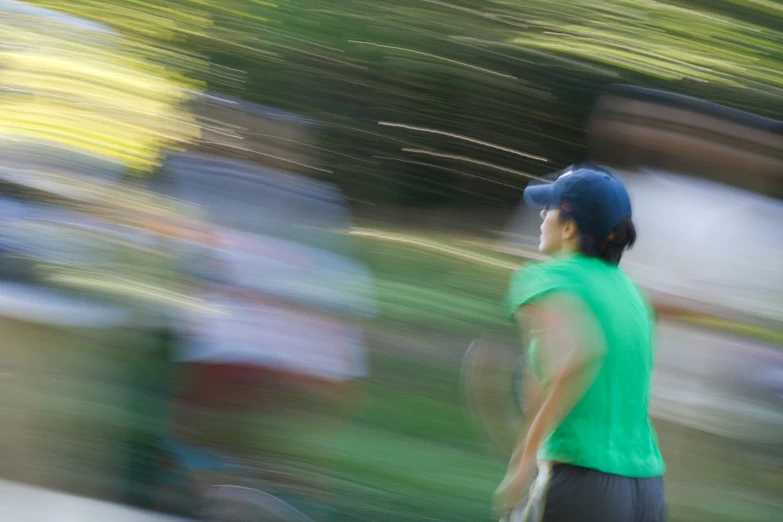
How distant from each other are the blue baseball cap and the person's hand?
1.71 feet

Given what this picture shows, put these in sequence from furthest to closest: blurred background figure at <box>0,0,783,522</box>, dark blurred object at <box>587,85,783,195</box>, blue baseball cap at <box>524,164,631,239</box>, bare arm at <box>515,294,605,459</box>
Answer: dark blurred object at <box>587,85,783,195</box>
blurred background figure at <box>0,0,783,522</box>
blue baseball cap at <box>524,164,631,239</box>
bare arm at <box>515,294,605,459</box>

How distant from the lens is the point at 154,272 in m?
3.90

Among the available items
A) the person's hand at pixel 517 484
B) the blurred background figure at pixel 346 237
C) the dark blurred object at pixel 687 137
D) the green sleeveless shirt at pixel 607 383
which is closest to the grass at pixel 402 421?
the blurred background figure at pixel 346 237

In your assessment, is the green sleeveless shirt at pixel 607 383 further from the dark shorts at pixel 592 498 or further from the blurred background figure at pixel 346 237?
the blurred background figure at pixel 346 237

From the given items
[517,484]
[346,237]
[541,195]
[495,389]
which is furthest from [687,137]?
[517,484]

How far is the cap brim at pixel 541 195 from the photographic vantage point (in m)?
2.20

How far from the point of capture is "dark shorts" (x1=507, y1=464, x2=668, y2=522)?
1984 mm

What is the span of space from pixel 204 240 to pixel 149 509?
1.05m

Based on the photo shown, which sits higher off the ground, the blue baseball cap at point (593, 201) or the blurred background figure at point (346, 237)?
the blue baseball cap at point (593, 201)

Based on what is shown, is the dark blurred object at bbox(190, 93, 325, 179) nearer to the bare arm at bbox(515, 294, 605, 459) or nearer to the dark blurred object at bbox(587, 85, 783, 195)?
the dark blurred object at bbox(587, 85, 783, 195)

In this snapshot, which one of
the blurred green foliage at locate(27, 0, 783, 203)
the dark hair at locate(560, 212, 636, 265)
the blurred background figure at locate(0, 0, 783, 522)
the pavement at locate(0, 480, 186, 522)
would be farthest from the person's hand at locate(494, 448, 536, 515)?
the blurred green foliage at locate(27, 0, 783, 203)

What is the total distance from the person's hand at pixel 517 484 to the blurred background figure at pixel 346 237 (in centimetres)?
122

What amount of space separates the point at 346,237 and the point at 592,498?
6.86 feet

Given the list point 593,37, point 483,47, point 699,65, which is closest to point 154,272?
point 483,47
